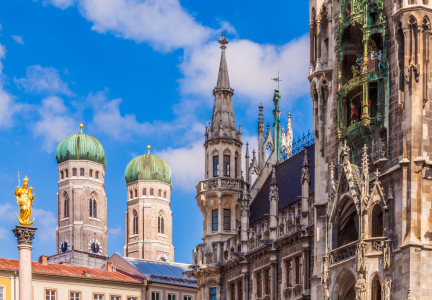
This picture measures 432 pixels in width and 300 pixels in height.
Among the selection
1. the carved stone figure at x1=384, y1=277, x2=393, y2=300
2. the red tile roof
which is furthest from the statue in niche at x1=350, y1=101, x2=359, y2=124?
A: the red tile roof

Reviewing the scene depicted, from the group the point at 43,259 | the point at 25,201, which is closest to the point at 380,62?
the point at 25,201

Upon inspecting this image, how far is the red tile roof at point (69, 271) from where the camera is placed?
257ft

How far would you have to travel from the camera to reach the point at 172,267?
100 meters

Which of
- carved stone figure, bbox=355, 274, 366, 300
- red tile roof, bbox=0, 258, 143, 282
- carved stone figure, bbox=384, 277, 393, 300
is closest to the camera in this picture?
carved stone figure, bbox=384, 277, 393, 300

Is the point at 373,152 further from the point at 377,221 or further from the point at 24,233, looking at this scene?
the point at 24,233

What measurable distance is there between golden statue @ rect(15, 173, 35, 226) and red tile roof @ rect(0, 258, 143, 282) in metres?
25.6

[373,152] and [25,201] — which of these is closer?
[373,152]

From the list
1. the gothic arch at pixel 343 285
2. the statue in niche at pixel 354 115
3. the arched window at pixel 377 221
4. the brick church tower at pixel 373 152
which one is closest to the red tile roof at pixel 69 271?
the brick church tower at pixel 373 152

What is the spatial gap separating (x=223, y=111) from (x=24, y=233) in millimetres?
24694

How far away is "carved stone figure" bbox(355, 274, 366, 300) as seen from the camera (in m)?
44.8

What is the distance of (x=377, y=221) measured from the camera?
46.5m

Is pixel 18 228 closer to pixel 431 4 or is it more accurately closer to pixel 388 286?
pixel 388 286

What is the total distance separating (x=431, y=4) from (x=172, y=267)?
5883cm

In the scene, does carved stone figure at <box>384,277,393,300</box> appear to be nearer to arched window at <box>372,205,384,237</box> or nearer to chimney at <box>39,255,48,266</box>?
arched window at <box>372,205,384,237</box>
